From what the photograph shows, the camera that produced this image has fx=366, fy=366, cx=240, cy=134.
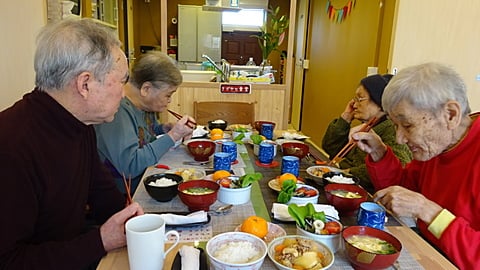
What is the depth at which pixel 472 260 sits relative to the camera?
3.22 feet

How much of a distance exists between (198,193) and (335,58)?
11.7ft

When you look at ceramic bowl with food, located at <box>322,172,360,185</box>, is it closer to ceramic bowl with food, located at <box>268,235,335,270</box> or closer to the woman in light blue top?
ceramic bowl with food, located at <box>268,235,335,270</box>

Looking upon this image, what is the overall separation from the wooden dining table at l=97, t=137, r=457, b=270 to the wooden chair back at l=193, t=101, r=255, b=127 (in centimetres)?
111

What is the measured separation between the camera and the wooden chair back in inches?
107

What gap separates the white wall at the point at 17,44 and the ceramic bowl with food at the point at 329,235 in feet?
7.58

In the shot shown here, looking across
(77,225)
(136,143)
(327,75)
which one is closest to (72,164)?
(77,225)

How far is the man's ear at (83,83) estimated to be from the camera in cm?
100

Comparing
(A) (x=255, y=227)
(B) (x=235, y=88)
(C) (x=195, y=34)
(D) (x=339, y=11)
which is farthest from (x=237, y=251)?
(C) (x=195, y=34)

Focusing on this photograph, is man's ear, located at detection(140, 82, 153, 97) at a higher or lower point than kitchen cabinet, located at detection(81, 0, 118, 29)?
lower

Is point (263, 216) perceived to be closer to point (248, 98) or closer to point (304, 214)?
point (304, 214)

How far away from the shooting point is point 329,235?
93 centimetres

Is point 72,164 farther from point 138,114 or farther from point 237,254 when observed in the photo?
point 138,114

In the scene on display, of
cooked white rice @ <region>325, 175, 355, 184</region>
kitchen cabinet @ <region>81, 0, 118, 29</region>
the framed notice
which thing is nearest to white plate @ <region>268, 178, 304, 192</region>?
cooked white rice @ <region>325, 175, 355, 184</region>

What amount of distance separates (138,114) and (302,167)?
0.84 meters
